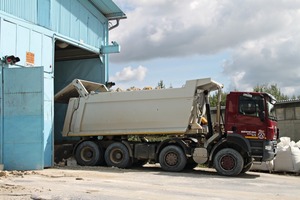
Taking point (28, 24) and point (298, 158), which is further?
point (298, 158)

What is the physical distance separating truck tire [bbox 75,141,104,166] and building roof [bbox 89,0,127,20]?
22.9 feet

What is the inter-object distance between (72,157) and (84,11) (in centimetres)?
654

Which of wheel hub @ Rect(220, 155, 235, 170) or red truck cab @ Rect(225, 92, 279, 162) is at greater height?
red truck cab @ Rect(225, 92, 279, 162)

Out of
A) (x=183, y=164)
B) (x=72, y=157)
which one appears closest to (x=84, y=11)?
(x=72, y=157)

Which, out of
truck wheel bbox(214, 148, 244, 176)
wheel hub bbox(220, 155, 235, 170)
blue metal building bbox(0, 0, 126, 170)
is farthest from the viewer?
blue metal building bbox(0, 0, 126, 170)

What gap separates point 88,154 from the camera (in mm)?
14977

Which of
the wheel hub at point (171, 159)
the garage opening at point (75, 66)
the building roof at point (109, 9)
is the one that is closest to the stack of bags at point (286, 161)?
the wheel hub at point (171, 159)

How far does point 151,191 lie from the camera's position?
357 inches

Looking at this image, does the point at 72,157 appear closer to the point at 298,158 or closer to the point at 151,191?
the point at 151,191

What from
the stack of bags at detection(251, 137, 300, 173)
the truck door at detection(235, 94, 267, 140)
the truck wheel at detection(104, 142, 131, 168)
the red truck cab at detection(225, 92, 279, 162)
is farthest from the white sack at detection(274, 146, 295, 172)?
the truck wheel at detection(104, 142, 131, 168)

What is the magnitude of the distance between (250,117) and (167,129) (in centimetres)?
281

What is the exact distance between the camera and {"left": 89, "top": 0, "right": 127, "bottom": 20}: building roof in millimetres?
18500

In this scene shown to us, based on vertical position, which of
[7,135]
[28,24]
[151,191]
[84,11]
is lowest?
[151,191]

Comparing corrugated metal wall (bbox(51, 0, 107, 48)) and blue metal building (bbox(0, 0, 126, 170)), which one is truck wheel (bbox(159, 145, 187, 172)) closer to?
blue metal building (bbox(0, 0, 126, 170))
